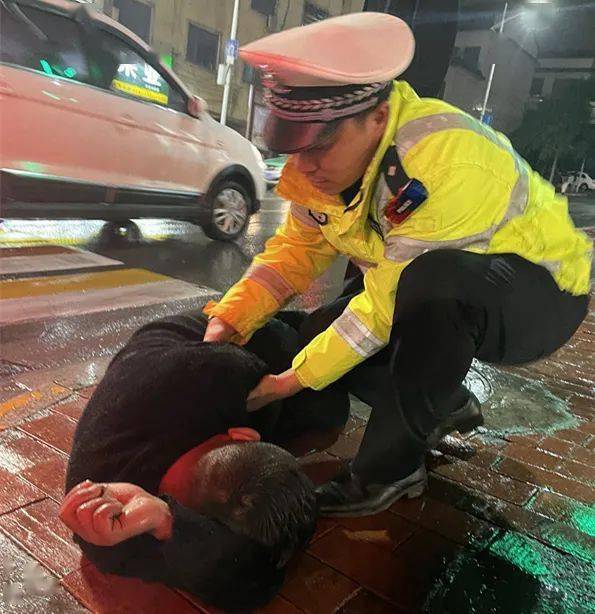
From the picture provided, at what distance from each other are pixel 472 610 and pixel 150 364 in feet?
3.46

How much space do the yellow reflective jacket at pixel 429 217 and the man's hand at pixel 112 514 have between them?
0.59 m

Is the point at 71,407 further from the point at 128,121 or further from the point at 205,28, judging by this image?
the point at 205,28

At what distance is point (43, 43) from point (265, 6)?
2289cm

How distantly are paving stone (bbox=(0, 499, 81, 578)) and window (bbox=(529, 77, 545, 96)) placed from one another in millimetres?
46156

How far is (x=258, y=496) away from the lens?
1354 millimetres

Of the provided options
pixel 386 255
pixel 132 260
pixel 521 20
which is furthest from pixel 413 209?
pixel 521 20

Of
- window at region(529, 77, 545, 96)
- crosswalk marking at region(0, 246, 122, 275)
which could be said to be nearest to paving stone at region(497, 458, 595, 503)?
crosswalk marking at region(0, 246, 122, 275)

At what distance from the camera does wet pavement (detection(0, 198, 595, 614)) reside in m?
1.51

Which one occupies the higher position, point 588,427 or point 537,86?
point 537,86

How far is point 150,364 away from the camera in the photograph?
170 centimetres

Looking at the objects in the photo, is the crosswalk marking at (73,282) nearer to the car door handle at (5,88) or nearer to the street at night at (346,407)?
the street at night at (346,407)

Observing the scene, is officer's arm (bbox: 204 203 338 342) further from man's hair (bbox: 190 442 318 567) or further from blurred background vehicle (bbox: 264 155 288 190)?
blurred background vehicle (bbox: 264 155 288 190)

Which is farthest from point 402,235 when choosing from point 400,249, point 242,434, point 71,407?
point 71,407

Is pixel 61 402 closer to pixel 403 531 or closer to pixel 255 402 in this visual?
pixel 255 402
